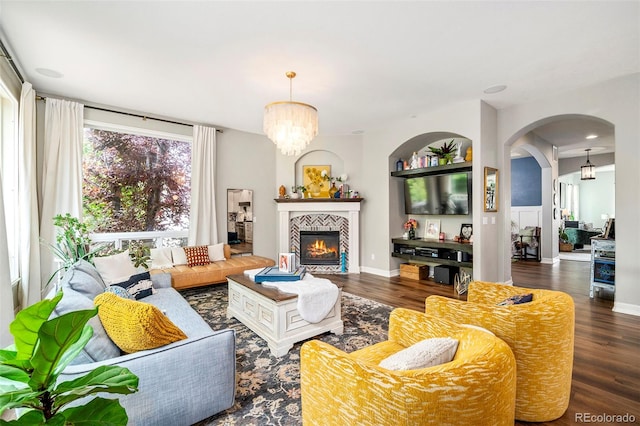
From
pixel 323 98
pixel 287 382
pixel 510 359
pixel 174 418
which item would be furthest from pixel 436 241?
pixel 174 418

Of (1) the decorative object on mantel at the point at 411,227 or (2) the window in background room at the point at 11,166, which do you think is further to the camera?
(1) the decorative object on mantel at the point at 411,227

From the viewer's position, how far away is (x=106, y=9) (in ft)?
7.31

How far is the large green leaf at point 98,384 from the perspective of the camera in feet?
2.76

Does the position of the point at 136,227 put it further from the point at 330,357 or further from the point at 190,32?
the point at 330,357

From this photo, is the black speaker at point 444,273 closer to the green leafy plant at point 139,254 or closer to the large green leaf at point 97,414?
the green leafy plant at point 139,254

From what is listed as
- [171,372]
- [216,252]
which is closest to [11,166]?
[216,252]

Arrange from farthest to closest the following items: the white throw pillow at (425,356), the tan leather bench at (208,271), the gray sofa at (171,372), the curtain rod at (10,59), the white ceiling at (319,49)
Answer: the tan leather bench at (208,271), the curtain rod at (10,59), the white ceiling at (319,49), the gray sofa at (171,372), the white throw pillow at (425,356)

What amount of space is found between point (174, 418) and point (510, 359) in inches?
66.4

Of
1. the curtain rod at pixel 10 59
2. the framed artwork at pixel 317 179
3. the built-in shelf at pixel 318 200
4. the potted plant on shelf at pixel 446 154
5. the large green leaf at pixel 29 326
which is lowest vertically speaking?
the large green leaf at pixel 29 326

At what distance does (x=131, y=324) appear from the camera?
4.82 feet

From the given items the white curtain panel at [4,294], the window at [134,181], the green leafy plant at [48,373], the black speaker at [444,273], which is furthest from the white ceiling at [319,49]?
the black speaker at [444,273]

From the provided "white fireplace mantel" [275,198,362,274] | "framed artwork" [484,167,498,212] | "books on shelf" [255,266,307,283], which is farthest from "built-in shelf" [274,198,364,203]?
"books on shelf" [255,266,307,283]

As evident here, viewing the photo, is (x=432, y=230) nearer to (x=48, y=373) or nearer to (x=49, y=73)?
(x=48, y=373)

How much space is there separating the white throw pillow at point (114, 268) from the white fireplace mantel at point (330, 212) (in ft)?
9.79
